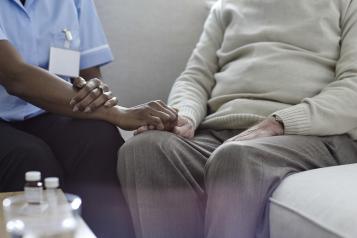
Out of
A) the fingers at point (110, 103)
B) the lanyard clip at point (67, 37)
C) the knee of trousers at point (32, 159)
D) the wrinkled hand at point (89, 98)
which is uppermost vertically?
the lanyard clip at point (67, 37)

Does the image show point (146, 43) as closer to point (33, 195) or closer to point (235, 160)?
point (235, 160)

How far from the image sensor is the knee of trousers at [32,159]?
1.29m

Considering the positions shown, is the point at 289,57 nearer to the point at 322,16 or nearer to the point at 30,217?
the point at 322,16

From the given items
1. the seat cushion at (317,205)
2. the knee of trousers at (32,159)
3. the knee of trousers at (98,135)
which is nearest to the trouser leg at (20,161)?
the knee of trousers at (32,159)

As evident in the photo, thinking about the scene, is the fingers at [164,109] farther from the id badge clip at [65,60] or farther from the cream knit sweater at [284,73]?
the id badge clip at [65,60]

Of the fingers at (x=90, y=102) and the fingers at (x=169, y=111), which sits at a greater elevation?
the fingers at (x=90, y=102)

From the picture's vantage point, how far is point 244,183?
48.4 inches

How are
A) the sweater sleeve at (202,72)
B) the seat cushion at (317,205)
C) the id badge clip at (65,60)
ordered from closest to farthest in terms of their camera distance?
1. the seat cushion at (317,205)
2. the id badge clip at (65,60)
3. the sweater sleeve at (202,72)

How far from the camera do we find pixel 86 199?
1.33 m

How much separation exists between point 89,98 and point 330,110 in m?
0.55

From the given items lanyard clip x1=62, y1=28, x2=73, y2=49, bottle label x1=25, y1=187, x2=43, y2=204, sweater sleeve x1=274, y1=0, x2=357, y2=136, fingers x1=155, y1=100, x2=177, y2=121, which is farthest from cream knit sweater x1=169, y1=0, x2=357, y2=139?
bottle label x1=25, y1=187, x2=43, y2=204

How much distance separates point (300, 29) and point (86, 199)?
0.71 metres

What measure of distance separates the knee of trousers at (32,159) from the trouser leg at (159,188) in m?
0.15

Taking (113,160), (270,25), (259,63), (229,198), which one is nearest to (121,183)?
(113,160)
